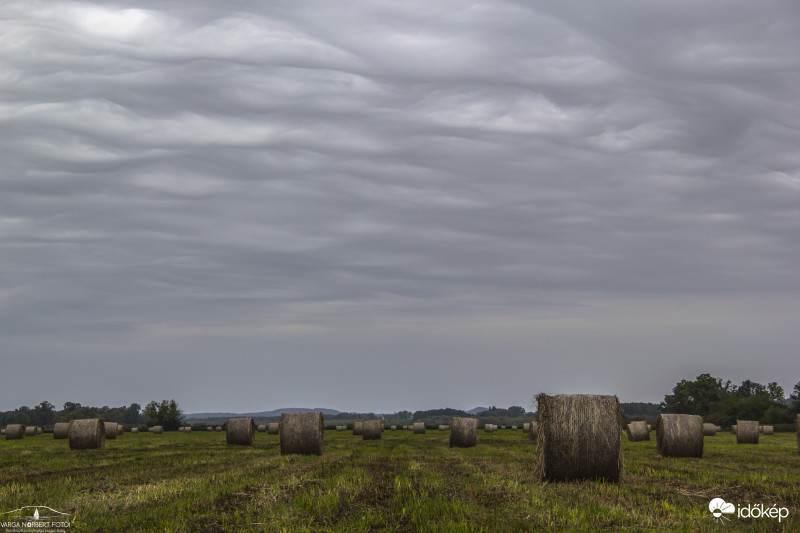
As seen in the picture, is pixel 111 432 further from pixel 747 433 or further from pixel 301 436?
pixel 747 433

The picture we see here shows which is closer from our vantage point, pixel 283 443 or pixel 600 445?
pixel 600 445

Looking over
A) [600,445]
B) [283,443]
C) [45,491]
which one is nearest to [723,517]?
[600,445]

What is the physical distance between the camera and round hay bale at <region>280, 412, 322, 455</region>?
1047 inches

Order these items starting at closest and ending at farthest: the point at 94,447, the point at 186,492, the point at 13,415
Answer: the point at 186,492 → the point at 94,447 → the point at 13,415

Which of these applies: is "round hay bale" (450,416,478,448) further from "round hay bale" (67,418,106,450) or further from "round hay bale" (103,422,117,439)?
"round hay bale" (103,422,117,439)

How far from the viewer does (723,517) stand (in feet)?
33.9

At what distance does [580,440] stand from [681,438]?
1197 centimetres

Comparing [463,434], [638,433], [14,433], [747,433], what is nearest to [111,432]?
[14,433]

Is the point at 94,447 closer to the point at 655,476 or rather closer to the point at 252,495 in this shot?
the point at 252,495

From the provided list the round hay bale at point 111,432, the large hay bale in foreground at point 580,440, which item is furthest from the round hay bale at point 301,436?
the round hay bale at point 111,432

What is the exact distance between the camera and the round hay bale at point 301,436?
26.6 meters

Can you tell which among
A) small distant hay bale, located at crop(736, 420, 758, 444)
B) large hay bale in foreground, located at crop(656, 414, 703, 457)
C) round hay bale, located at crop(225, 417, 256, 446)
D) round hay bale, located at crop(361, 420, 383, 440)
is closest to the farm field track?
large hay bale in foreground, located at crop(656, 414, 703, 457)

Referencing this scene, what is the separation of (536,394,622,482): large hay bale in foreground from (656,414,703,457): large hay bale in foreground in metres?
10.9

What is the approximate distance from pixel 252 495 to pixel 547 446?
6.96 metres
